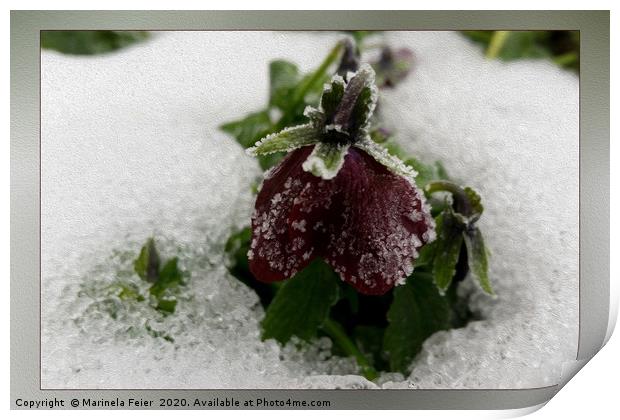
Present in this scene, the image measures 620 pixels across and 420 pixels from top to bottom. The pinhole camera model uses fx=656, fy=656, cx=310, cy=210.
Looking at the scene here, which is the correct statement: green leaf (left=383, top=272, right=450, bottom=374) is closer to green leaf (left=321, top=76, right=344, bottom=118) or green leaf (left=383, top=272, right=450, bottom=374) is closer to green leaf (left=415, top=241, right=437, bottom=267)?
green leaf (left=415, top=241, right=437, bottom=267)

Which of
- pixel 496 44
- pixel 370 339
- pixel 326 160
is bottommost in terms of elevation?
pixel 370 339

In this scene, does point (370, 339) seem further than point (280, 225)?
Yes

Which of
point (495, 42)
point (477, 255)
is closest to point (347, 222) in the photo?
point (477, 255)

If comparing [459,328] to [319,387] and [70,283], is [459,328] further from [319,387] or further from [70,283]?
[70,283]

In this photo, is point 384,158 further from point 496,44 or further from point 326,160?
point 496,44

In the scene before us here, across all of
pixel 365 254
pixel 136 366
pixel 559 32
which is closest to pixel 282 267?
pixel 365 254

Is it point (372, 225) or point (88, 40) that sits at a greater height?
point (88, 40)
